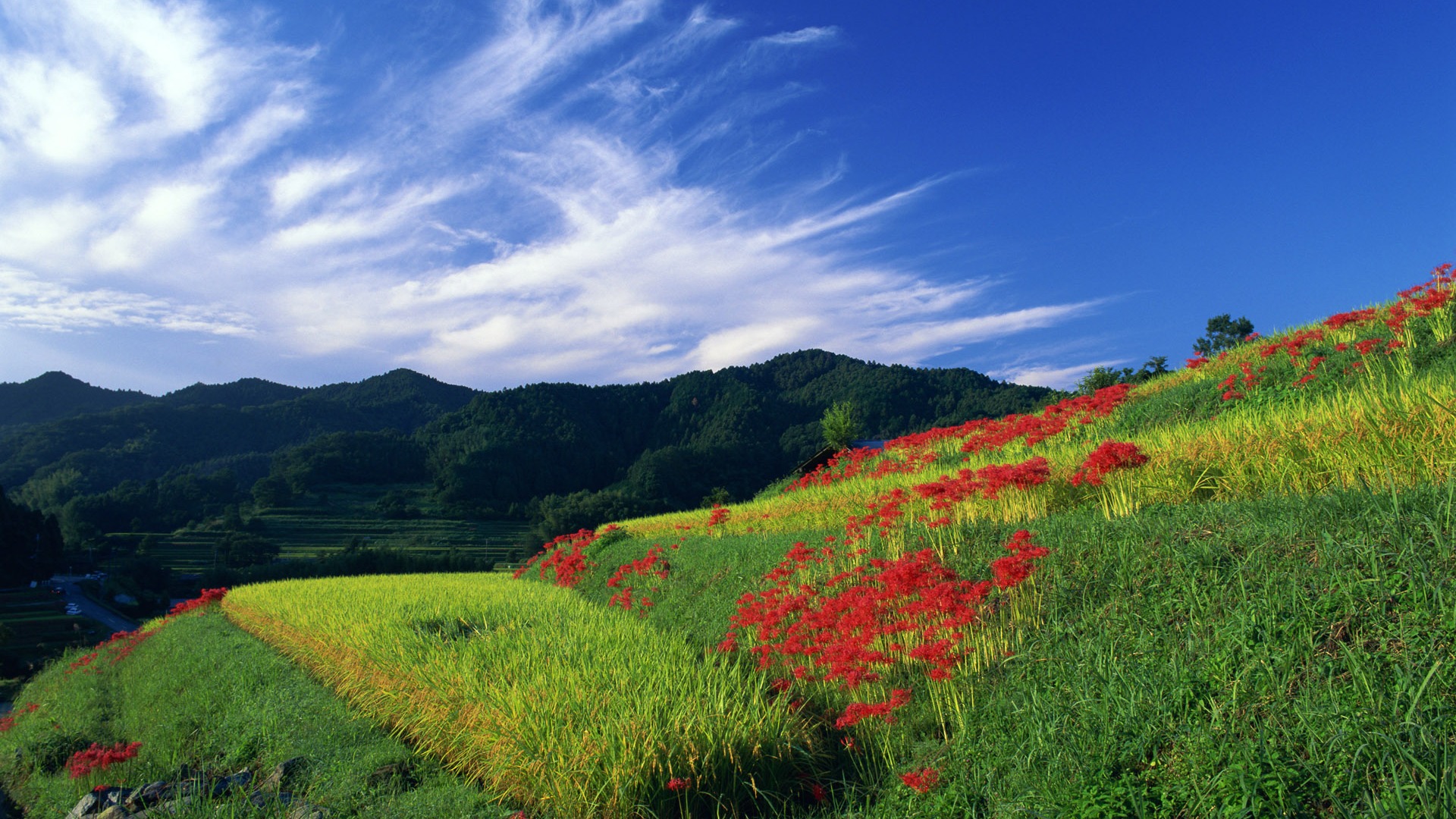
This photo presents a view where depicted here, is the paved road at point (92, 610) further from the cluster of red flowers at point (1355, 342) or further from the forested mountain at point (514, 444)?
the cluster of red flowers at point (1355, 342)

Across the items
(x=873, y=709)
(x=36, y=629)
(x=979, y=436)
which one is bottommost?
(x=36, y=629)

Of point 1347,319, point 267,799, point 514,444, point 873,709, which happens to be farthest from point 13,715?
point 514,444

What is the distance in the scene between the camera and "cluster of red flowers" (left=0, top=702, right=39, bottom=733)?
11273 mm

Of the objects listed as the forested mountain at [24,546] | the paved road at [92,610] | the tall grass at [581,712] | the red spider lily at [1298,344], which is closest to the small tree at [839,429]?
the red spider lily at [1298,344]

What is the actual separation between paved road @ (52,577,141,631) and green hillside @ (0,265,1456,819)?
35692mm

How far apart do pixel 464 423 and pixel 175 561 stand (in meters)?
34.4

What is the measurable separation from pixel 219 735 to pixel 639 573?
20.6 ft

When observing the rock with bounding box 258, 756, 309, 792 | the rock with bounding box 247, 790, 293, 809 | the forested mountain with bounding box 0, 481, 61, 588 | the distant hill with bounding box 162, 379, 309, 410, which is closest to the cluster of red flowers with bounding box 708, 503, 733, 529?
the rock with bounding box 258, 756, 309, 792

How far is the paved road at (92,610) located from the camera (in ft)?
122

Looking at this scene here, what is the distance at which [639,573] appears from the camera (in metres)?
12.1

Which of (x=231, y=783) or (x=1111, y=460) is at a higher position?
(x=1111, y=460)

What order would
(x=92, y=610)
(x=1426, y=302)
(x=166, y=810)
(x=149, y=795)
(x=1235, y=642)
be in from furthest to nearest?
(x=92, y=610) < (x=1426, y=302) < (x=149, y=795) < (x=166, y=810) < (x=1235, y=642)

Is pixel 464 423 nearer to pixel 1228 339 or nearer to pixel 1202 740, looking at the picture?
pixel 1228 339

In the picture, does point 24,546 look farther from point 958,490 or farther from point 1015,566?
point 1015,566
